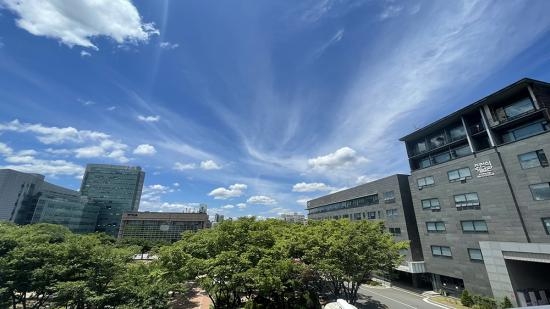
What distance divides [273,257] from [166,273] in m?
9.37

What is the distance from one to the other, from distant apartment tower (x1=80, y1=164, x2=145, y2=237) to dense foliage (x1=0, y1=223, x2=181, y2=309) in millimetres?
145943

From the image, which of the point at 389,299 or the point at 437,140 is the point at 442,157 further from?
the point at 389,299

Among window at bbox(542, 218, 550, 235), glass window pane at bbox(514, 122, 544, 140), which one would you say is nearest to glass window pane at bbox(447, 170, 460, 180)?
glass window pane at bbox(514, 122, 544, 140)

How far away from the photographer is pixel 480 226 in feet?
101

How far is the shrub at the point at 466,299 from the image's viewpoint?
1156 inches

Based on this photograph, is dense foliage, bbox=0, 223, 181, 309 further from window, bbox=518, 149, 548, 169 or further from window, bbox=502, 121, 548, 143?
window, bbox=502, 121, 548, 143

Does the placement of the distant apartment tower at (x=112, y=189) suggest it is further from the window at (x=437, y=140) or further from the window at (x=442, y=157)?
the window at (x=442, y=157)

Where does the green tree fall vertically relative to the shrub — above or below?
above

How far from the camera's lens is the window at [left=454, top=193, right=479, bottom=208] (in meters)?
31.8

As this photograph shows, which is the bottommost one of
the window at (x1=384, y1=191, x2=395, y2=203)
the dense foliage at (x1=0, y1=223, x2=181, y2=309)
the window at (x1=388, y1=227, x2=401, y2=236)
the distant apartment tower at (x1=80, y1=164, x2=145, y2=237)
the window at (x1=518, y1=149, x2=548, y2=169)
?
the dense foliage at (x1=0, y1=223, x2=181, y2=309)

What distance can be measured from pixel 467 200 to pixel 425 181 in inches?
281

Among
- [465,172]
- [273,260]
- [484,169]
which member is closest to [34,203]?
[273,260]

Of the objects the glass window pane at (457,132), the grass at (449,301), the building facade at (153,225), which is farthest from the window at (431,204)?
the building facade at (153,225)

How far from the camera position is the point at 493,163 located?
30.0 m
